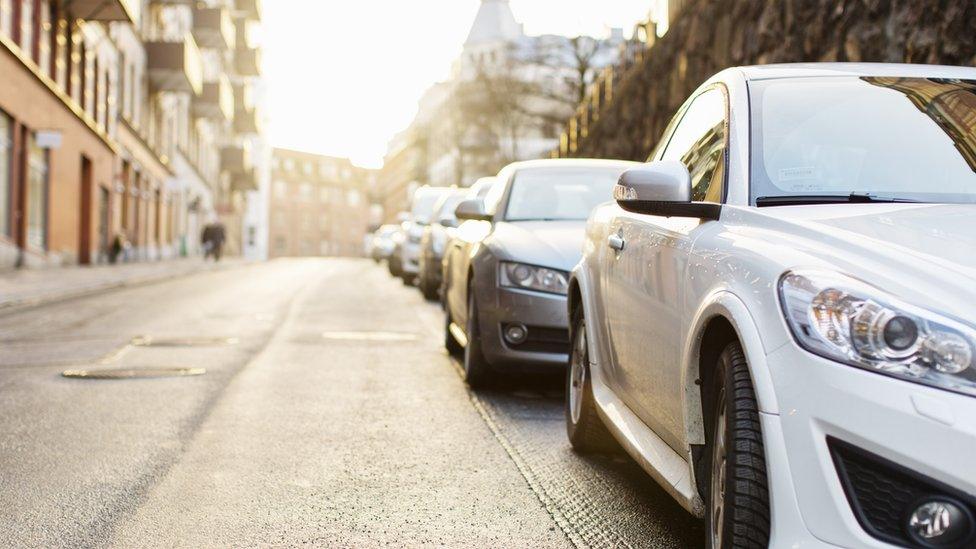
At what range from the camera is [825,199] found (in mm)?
3600

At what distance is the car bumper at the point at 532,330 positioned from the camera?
720cm

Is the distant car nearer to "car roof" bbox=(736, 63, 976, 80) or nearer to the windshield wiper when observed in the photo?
"car roof" bbox=(736, 63, 976, 80)

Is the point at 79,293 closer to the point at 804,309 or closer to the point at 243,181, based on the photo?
the point at 804,309

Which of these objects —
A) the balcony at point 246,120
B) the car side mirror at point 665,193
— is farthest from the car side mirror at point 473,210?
the balcony at point 246,120

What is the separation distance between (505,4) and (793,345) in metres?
106

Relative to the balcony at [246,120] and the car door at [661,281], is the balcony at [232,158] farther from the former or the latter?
the car door at [661,281]

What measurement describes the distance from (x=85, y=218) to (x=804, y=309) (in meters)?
32.9

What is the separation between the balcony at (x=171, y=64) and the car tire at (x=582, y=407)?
38.5 meters

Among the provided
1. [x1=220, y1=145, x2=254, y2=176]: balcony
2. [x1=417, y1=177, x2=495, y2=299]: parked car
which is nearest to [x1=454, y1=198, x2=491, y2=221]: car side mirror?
[x1=417, y1=177, x2=495, y2=299]: parked car

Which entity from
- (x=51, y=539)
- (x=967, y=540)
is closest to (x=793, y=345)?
(x=967, y=540)

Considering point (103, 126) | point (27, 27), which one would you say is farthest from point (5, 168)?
point (103, 126)

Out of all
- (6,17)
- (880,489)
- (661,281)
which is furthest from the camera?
(6,17)

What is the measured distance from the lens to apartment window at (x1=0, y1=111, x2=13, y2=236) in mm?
24234

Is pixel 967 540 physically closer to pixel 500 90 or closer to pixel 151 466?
pixel 151 466
